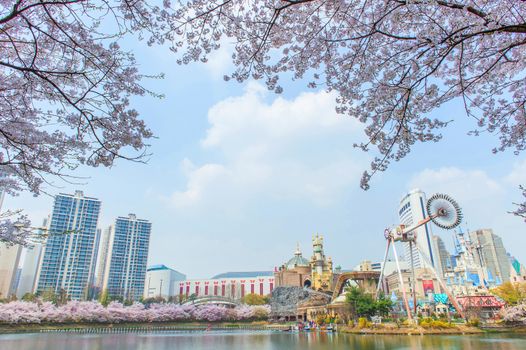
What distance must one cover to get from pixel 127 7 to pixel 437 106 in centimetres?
500

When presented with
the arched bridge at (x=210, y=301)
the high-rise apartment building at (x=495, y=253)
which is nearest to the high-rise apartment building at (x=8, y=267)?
the arched bridge at (x=210, y=301)

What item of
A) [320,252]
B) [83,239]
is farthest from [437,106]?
[83,239]

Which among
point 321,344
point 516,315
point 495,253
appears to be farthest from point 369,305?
point 495,253

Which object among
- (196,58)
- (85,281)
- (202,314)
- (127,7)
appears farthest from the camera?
(85,281)

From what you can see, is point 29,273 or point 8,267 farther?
point 29,273

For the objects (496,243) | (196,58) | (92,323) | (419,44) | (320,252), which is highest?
(496,243)

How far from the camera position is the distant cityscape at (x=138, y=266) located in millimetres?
56219

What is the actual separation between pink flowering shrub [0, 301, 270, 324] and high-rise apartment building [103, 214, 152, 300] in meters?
42.9

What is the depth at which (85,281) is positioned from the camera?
78812 mm

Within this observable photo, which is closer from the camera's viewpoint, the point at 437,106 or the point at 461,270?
the point at 437,106

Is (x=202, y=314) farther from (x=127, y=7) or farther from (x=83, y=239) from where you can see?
(x=127, y=7)

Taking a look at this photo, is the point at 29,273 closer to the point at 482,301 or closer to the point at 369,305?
the point at 369,305

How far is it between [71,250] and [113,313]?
43.8 m

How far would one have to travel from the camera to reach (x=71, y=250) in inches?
3081
